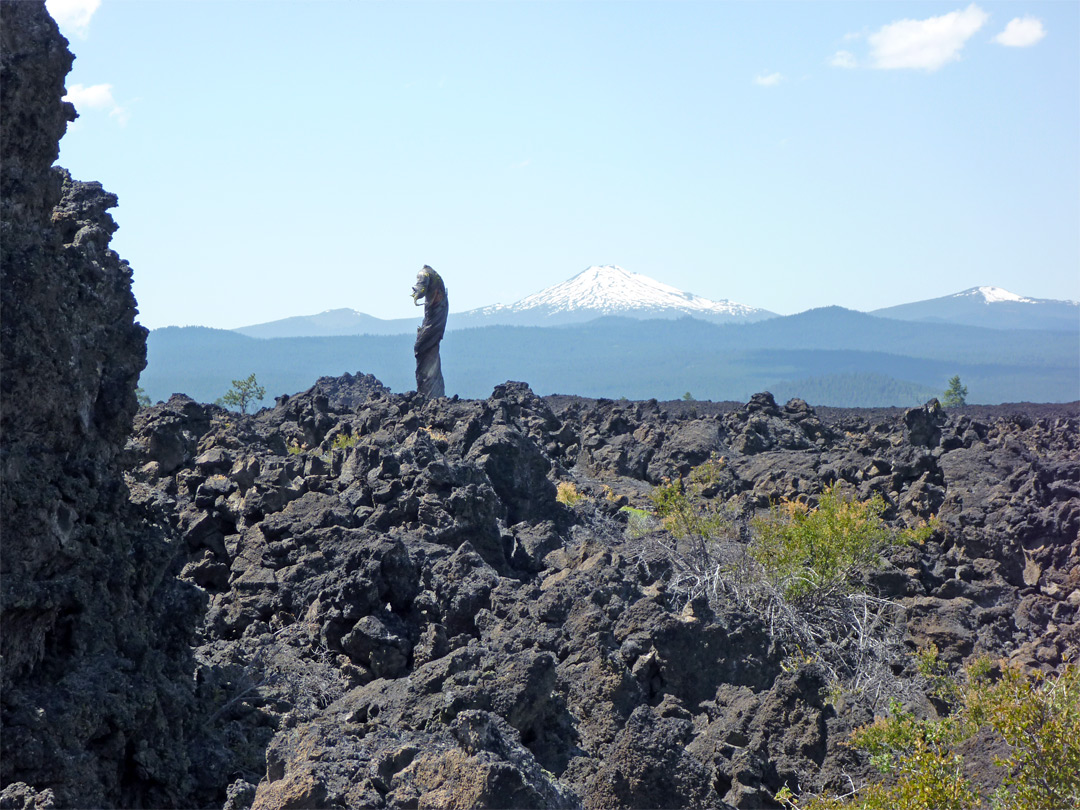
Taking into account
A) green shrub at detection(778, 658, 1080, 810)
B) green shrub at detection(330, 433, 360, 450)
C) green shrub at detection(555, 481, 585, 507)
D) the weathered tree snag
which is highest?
the weathered tree snag

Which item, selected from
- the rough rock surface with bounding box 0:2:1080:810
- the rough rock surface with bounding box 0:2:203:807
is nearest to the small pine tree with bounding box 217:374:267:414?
the rough rock surface with bounding box 0:2:1080:810

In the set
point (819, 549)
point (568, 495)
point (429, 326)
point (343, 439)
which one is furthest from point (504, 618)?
point (429, 326)

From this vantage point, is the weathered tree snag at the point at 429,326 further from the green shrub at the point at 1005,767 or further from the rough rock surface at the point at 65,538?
the green shrub at the point at 1005,767

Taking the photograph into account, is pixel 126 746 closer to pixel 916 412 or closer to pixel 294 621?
pixel 294 621

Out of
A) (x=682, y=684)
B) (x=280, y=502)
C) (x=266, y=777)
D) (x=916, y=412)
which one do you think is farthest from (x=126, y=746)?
(x=916, y=412)

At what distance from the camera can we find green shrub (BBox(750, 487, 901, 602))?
42.7ft

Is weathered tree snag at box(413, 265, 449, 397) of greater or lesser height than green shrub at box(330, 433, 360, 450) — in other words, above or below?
above

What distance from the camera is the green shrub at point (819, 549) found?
42.7 ft

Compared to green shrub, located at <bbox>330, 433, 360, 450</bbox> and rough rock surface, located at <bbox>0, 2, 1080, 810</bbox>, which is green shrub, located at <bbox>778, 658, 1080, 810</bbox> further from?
green shrub, located at <bbox>330, 433, 360, 450</bbox>

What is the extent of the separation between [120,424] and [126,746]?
6.99ft

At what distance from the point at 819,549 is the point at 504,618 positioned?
557 centimetres

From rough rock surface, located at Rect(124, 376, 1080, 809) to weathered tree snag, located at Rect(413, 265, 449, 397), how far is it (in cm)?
574

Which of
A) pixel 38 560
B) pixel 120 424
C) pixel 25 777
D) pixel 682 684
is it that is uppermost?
pixel 120 424

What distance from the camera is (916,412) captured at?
22.5 meters
